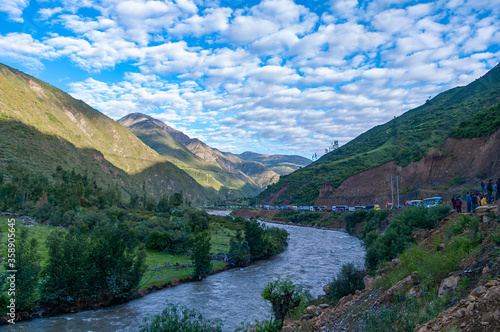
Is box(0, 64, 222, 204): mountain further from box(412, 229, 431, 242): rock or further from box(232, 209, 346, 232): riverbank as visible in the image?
box(412, 229, 431, 242): rock

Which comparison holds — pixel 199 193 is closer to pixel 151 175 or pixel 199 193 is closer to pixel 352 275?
pixel 151 175

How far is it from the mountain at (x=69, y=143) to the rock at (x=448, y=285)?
68708 millimetres

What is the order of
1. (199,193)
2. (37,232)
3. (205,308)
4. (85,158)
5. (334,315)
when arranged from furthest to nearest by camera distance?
(199,193)
(85,158)
(37,232)
(205,308)
(334,315)

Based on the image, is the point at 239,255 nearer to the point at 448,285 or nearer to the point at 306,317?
the point at 306,317

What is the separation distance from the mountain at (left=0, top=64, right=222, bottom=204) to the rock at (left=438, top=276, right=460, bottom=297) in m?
68.7

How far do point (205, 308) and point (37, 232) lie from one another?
2601 cm

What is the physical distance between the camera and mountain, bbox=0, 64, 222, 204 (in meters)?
74.5

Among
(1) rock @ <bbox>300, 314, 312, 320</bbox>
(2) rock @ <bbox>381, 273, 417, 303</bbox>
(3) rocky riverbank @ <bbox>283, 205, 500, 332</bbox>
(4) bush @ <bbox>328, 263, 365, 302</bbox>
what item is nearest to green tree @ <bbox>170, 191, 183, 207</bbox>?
(4) bush @ <bbox>328, 263, 365, 302</bbox>

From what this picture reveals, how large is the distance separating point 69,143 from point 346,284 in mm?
105592

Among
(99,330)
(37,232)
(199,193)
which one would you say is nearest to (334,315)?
(99,330)

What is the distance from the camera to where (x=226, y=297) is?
24.4 metres

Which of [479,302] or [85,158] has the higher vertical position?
[85,158]

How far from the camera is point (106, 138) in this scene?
154375 millimetres

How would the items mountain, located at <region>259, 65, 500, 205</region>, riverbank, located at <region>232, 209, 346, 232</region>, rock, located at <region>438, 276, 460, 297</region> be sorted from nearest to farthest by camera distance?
1. rock, located at <region>438, 276, 460, 297</region>
2. mountain, located at <region>259, 65, 500, 205</region>
3. riverbank, located at <region>232, 209, 346, 232</region>
